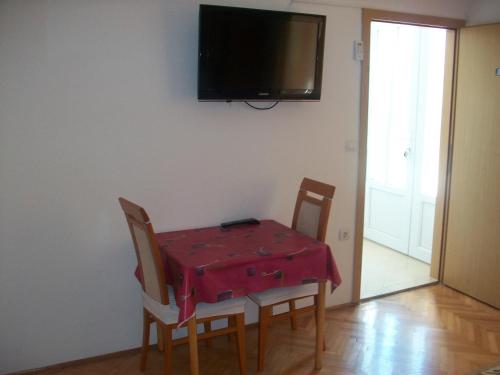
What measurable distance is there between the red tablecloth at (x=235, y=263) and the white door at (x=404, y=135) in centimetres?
217

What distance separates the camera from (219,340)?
10.3ft

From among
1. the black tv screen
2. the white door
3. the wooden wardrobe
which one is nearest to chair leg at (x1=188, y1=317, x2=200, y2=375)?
the black tv screen

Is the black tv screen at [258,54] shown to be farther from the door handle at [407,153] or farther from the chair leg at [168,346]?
the door handle at [407,153]

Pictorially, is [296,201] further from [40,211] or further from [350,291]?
Answer: [40,211]

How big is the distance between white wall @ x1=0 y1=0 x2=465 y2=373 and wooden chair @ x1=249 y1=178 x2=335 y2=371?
1.02 feet

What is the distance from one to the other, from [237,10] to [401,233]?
3.01 metres

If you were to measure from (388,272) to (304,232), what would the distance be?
1.67m

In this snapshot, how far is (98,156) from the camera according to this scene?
8.86ft

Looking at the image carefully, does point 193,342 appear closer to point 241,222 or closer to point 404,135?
point 241,222

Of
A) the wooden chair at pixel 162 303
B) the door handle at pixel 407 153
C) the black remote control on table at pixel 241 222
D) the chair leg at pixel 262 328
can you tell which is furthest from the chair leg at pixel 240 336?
the door handle at pixel 407 153

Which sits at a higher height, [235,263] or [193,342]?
[235,263]

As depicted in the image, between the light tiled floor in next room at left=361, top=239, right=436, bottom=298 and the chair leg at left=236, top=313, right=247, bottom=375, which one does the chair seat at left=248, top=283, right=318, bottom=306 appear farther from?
the light tiled floor in next room at left=361, top=239, right=436, bottom=298

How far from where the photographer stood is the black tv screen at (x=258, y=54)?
270 centimetres

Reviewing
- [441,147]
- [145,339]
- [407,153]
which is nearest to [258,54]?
[145,339]
